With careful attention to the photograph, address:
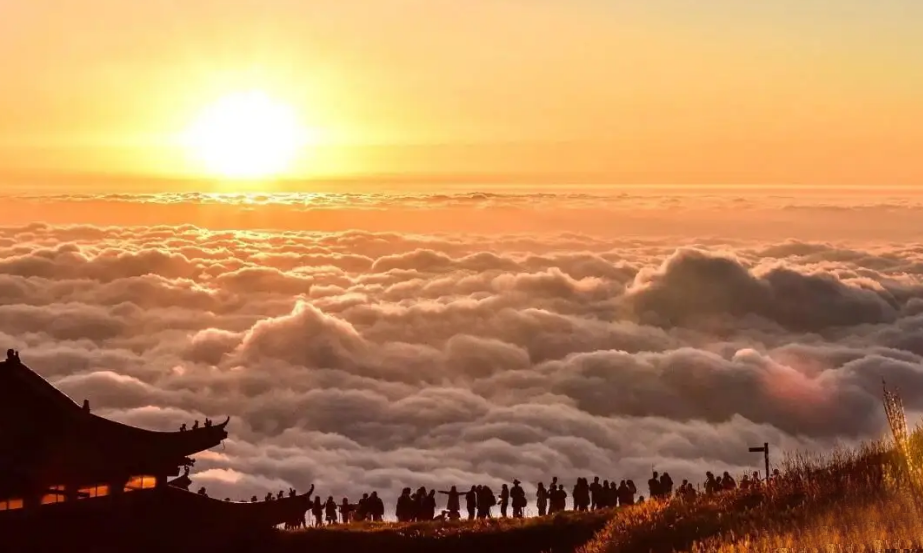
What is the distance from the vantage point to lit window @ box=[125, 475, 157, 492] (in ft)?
130

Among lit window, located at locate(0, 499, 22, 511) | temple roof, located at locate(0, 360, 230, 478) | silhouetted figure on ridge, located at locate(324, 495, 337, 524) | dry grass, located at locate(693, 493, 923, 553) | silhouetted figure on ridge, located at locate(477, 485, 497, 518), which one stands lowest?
dry grass, located at locate(693, 493, 923, 553)

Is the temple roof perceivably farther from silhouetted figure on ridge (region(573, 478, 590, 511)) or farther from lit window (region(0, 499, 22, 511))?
silhouetted figure on ridge (region(573, 478, 590, 511))

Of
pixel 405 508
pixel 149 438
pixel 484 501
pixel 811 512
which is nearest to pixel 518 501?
pixel 484 501

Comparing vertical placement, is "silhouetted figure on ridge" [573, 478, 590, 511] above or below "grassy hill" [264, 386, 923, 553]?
above

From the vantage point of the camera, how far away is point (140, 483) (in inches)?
1574

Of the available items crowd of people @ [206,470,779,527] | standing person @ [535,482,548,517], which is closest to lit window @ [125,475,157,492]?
crowd of people @ [206,470,779,527]

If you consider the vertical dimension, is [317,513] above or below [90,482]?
below

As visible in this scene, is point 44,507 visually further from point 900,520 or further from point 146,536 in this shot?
point 900,520

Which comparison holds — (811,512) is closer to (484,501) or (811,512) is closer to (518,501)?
(518,501)

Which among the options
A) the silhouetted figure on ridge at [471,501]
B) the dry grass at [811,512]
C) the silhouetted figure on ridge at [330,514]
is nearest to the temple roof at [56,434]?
the silhouetted figure on ridge at [330,514]

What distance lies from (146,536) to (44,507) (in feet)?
13.7

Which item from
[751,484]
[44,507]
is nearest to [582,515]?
[751,484]

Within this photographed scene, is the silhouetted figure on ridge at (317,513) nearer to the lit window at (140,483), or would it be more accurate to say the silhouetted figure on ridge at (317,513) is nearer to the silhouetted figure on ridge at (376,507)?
the silhouetted figure on ridge at (376,507)

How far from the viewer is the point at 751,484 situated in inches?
1350
